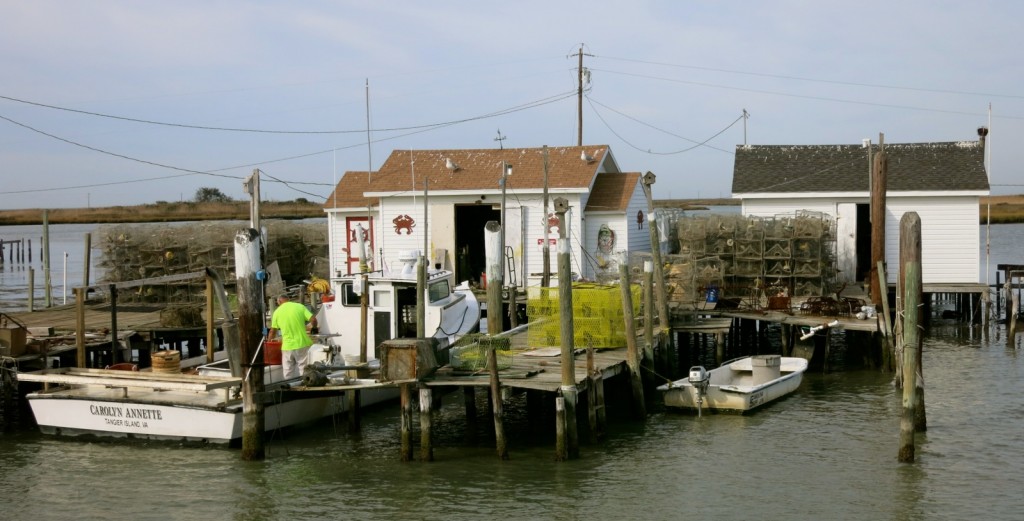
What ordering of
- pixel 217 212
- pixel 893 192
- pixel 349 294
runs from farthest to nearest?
pixel 217 212, pixel 893 192, pixel 349 294

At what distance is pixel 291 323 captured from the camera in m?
17.4

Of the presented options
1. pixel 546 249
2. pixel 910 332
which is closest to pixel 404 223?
pixel 546 249

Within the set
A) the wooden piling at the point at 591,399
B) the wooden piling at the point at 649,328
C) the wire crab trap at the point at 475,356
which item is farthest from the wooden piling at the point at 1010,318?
the wire crab trap at the point at 475,356

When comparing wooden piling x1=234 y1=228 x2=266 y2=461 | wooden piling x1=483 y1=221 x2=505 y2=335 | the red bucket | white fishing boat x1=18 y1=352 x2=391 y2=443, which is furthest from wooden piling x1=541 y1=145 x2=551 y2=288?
wooden piling x1=234 y1=228 x2=266 y2=461

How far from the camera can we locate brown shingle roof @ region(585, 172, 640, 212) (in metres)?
31.2

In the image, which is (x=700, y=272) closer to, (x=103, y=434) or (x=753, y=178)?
(x=753, y=178)

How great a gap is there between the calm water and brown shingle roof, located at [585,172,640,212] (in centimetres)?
1195

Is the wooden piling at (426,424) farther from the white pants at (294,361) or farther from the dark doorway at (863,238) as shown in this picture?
the dark doorway at (863,238)

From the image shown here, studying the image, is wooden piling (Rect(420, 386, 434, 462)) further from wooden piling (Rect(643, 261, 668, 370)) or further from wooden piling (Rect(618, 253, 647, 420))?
wooden piling (Rect(643, 261, 668, 370))

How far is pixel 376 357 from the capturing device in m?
20.4

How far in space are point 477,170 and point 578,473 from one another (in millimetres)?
17789

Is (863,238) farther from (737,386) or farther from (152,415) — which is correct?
(152,415)

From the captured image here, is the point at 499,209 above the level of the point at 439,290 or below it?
above

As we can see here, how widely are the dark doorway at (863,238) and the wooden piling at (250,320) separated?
23.9 metres
